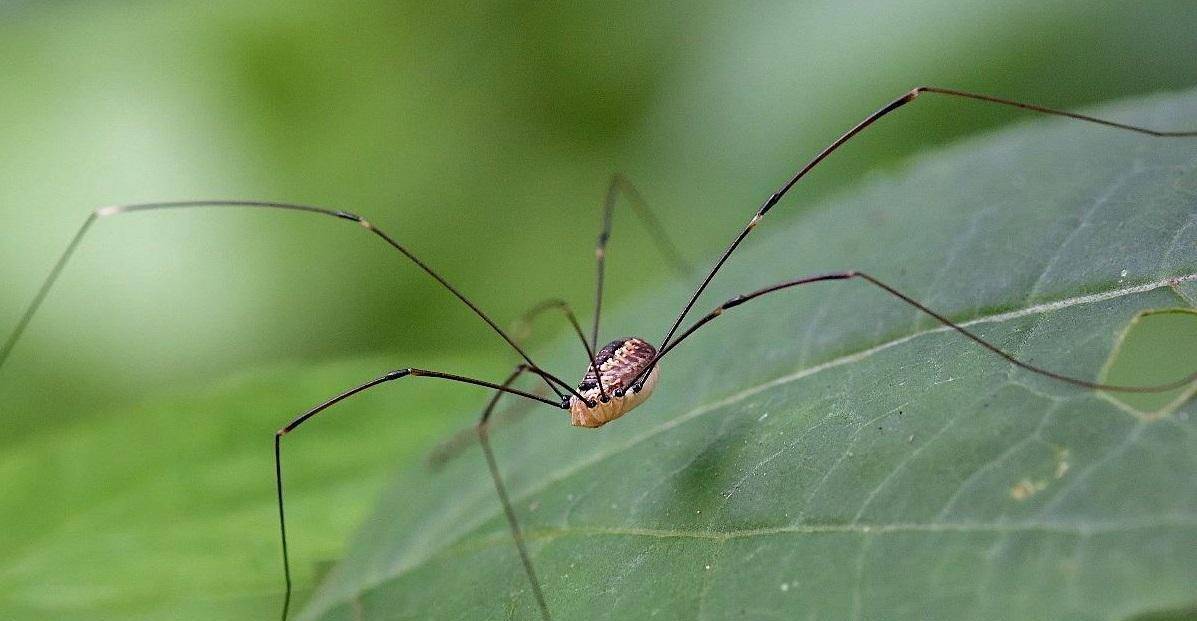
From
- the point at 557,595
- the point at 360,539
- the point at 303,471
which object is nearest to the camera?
the point at 557,595

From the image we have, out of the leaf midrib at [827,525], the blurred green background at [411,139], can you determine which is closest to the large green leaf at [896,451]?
the leaf midrib at [827,525]

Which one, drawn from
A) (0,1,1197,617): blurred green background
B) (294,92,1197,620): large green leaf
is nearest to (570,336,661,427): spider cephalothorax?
(294,92,1197,620): large green leaf

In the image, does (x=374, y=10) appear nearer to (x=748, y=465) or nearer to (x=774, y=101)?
(x=774, y=101)

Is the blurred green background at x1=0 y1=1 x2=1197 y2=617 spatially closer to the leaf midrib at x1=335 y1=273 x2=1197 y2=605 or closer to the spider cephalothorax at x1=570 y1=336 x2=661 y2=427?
the spider cephalothorax at x1=570 y1=336 x2=661 y2=427

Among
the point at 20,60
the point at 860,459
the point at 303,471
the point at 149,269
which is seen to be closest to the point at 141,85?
the point at 20,60

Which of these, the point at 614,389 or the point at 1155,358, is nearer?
the point at 614,389

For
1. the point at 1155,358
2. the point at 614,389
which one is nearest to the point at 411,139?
the point at 614,389

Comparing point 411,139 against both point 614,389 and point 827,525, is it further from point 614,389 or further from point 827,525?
point 827,525
